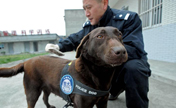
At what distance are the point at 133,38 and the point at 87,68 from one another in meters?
0.74

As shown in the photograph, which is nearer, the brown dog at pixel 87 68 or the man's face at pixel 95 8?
the brown dog at pixel 87 68

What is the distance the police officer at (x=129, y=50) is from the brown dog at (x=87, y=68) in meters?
0.26

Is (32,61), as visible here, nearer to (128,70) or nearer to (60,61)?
(60,61)

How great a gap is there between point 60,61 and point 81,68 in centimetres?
47

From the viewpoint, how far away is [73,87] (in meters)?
1.31

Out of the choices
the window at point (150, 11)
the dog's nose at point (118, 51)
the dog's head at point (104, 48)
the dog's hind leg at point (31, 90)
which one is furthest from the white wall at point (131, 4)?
the dog's hind leg at point (31, 90)

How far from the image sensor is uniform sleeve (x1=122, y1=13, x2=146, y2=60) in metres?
1.41

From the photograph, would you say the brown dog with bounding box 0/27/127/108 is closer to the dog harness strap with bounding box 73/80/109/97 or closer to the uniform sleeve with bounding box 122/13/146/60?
the dog harness strap with bounding box 73/80/109/97

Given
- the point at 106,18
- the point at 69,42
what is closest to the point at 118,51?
the point at 106,18

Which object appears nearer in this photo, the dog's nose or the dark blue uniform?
the dog's nose

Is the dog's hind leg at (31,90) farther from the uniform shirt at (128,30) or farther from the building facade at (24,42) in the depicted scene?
the building facade at (24,42)

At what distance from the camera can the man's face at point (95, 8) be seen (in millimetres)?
1672

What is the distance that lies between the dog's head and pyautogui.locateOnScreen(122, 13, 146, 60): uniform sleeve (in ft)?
1.00

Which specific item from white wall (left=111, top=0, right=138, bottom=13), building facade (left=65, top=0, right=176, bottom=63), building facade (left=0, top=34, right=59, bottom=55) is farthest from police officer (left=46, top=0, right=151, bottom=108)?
building facade (left=0, top=34, right=59, bottom=55)
